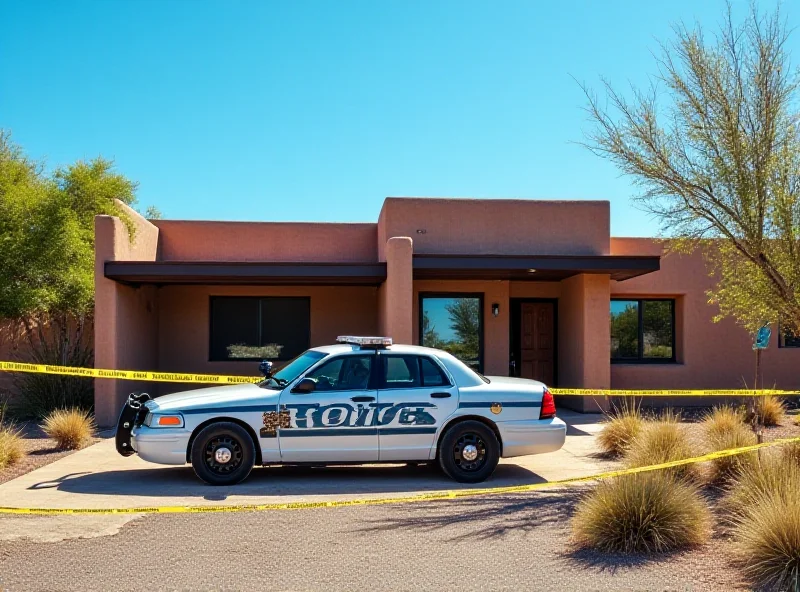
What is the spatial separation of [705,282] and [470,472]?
10.2m

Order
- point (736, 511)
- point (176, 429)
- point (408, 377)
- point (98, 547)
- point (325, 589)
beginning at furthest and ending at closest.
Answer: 1. point (408, 377)
2. point (176, 429)
3. point (736, 511)
4. point (98, 547)
5. point (325, 589)

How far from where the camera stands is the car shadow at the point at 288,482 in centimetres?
789

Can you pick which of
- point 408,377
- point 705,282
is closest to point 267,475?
point 408,377

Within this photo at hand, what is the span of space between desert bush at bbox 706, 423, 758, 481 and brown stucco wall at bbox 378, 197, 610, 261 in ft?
19.4

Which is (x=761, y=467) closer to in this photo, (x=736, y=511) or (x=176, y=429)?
(x=736, y=511)

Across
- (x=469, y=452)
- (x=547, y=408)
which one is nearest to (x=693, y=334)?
(x=547, y=408)

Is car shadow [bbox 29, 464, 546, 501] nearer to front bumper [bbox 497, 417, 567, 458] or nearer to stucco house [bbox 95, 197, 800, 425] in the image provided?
front bumper [bbox 497, 417, 567, 458]

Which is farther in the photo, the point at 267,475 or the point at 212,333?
the point at 212,333

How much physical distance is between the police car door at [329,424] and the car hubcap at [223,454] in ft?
1.56

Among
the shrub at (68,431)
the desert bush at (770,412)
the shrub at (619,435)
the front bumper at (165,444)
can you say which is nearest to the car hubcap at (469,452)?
the shrub at (619,435)

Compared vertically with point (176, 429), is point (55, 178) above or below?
above

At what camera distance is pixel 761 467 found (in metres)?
6.84

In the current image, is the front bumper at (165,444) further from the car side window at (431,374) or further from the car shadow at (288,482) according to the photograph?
the car side window at (431,374)

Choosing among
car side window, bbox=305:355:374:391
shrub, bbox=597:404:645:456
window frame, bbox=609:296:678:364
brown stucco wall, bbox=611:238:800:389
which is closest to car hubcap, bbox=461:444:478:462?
car side window, bbox=305:355:374:391
